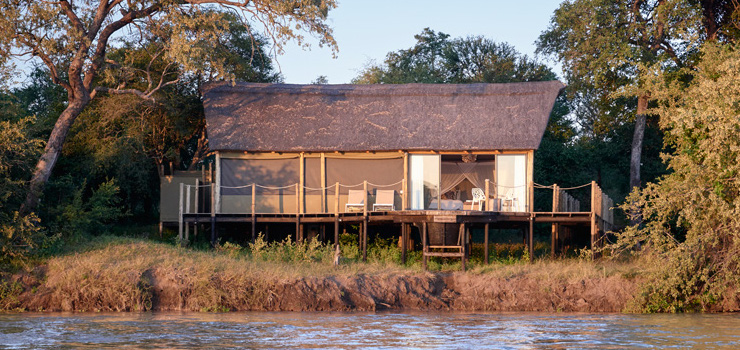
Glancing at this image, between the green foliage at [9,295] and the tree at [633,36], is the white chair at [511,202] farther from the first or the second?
the green foliage at [9,295]

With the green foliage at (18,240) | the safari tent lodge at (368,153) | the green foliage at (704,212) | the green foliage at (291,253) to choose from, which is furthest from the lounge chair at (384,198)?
the green foliage at (18,240)

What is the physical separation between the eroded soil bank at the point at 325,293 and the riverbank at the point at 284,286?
0.07 ft

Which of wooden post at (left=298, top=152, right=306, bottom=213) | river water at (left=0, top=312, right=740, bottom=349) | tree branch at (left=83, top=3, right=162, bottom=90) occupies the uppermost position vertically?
tree branch at (left=83, top=3, right=162, bottom=90)

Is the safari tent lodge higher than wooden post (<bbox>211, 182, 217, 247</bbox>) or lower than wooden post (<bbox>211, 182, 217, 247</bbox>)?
higher

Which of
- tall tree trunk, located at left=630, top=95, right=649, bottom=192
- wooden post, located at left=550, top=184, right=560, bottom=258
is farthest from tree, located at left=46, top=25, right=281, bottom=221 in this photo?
tall tree trunk, located at left=630, top=95, right=649, bottom=192

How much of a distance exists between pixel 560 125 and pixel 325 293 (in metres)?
16.0

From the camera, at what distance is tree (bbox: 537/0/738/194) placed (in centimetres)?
2564

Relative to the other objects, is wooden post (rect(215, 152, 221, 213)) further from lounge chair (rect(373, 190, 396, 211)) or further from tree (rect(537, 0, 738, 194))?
tree (rect(537, 0, 738, 194))

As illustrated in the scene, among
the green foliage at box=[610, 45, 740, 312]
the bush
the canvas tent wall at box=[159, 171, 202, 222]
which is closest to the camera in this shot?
the green foliage at box=[610, 45, 740, 312]

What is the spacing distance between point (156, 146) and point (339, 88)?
5.89 meters

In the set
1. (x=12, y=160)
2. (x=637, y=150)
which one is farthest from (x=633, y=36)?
(x=12, y=160)

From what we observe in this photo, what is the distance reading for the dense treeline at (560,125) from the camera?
1912cm

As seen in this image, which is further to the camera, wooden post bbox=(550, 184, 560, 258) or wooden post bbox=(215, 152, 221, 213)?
wooden post bbox=(215, 152, 221, 213)

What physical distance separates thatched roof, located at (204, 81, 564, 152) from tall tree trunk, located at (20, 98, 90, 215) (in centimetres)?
362
